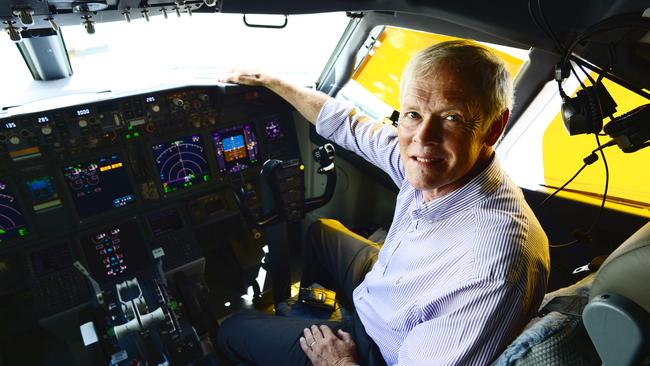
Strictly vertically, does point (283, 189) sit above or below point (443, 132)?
below

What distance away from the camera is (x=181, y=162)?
2.32 m

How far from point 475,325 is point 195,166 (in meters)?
1.81

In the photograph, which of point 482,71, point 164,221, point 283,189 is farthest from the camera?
point 164,221

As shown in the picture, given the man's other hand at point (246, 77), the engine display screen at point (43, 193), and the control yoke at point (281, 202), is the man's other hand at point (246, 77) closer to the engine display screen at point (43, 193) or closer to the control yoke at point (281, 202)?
the control yoke at point (281, 202)

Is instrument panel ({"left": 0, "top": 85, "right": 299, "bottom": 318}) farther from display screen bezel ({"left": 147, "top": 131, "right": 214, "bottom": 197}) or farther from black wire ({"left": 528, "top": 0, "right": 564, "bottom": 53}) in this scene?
black wire ({"left": 528, "top": 0, "right": 564, "bottom": 53})

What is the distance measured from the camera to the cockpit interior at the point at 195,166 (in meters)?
1.44

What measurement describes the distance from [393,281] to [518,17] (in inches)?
38.1

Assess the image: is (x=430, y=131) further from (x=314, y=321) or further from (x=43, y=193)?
(x=43, y=193)

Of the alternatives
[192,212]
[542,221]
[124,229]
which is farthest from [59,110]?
[542,221]

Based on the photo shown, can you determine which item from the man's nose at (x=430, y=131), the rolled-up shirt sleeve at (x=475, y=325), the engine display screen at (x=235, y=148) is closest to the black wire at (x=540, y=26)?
the man's nose at (x=430, y=131)

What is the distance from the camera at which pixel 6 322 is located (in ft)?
7.33

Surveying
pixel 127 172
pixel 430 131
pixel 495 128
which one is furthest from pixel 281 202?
pixel 495 128

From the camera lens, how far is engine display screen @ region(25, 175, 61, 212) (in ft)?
6.42

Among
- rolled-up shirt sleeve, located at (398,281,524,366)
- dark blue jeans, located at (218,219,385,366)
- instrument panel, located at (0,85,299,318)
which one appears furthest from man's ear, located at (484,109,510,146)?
instrument panel, located at (0,85,299,318)
